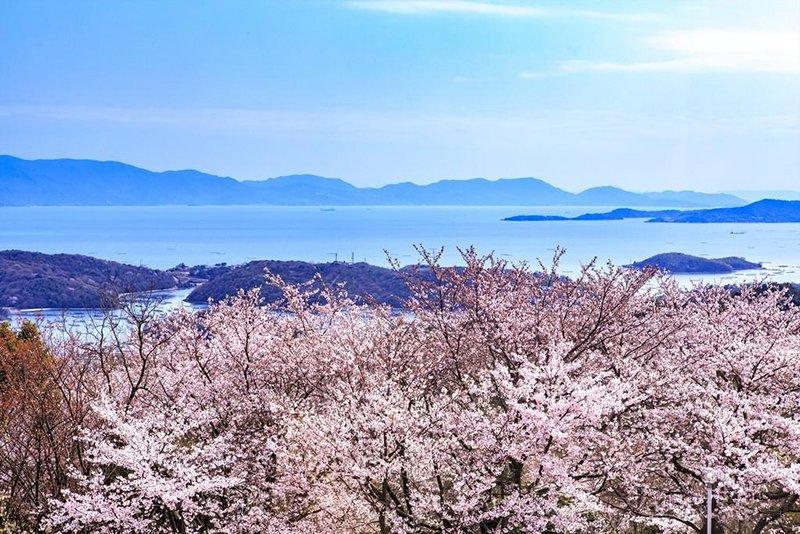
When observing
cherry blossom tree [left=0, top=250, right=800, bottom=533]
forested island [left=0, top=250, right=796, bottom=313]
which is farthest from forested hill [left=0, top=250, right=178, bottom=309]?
cherry blossom tree [left=0, top=250, right=800, bottom=533]

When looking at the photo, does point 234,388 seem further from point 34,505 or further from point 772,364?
point 772,364

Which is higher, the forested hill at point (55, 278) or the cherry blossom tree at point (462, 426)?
the cherry blossom tree at point (462, 426)

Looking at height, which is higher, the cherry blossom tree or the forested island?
the cherry blossom tree

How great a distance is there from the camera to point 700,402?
14.0 m

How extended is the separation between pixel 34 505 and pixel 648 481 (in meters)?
10.8

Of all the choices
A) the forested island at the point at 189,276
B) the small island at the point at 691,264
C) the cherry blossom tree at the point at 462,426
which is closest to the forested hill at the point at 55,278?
the forested island at the point at 189,276

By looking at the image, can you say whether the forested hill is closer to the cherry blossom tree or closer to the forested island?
the forested island

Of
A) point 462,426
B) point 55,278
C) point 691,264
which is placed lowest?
point 691,264

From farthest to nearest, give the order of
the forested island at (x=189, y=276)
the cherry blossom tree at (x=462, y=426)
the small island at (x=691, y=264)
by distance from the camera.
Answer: the small island at (x=691, y=264) → the forested island at (x=189, y=276) → the cherry blossom tree at (x=462, y=426)

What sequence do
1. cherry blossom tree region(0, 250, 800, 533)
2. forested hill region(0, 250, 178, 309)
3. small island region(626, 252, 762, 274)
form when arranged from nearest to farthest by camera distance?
cherry blossom tree region(0, 250, 800, 533) < forested hill region(0, 250, 178, 309) < small island region(626, 252, 762, 274)

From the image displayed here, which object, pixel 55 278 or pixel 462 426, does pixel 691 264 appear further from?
pixel 462 426

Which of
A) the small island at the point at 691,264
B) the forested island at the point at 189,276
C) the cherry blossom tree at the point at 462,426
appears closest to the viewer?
the cherry blossom tree at the point at 462,426

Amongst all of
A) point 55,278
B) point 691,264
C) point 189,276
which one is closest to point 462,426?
point 691,264

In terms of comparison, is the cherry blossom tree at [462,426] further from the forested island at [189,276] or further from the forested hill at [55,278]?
the forested hill at [55,278]
